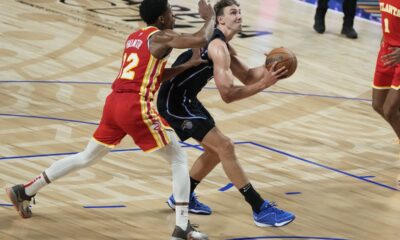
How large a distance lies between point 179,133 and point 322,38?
7.81m

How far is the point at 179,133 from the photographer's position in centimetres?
805

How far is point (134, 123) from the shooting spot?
7414 millimetres

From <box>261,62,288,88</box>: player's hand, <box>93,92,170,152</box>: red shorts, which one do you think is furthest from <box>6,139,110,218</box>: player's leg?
<box>261,62,288,88</box>: player's hand

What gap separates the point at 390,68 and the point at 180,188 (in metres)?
3.48

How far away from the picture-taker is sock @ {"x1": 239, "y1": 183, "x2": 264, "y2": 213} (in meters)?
7.99

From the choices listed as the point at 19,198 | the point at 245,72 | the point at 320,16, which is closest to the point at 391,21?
the point at 245,72

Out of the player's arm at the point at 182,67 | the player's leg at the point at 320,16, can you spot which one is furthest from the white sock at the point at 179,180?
the player's leg at the point at 320,16

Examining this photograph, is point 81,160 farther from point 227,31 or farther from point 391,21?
point 391,21

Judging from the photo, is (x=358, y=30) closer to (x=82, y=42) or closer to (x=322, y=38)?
(x=322, y=38)

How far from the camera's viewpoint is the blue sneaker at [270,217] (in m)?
8.04

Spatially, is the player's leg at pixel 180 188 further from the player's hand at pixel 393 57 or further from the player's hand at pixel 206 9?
the player's hand at pixel 393 57

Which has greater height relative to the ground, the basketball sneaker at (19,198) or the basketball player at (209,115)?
the basketball player at (209,115)

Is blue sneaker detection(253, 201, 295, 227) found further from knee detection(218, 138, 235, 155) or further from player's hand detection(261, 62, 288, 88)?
player's hand detection(261, 62, 288, 88)

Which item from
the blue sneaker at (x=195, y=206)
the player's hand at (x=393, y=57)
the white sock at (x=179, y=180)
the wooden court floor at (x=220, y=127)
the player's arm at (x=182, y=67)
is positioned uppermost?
the player's arm at (x=182, y=67)
